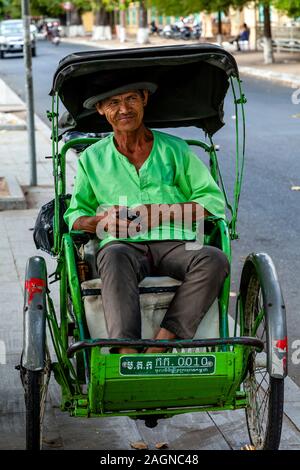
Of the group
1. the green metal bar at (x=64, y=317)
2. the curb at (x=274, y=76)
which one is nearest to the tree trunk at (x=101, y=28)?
the curb at (x=274, y=76)

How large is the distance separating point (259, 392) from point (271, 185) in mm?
7969

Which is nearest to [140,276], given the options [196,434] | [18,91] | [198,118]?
[196,434]

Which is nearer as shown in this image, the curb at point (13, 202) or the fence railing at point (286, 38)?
the curb at point (13, 202)

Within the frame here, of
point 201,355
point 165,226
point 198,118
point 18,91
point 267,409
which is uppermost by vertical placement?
point 198,118

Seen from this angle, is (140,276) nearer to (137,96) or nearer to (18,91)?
(137,96)

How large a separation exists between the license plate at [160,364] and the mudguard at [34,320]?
0.34m

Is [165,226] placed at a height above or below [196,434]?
above

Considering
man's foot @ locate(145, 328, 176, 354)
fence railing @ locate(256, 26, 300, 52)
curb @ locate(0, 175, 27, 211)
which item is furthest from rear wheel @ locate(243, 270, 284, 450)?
fence railing @ locate(256, 26, 300, 52)

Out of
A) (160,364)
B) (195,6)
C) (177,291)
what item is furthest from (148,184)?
(195,6)

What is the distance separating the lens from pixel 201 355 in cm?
432

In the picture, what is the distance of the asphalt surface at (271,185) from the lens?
27.7 feet

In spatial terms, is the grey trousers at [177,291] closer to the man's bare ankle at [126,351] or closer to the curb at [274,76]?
the man's bare ankle at [126,351]

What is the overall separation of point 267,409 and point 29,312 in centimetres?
109

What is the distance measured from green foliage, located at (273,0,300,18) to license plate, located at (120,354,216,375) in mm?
28848
